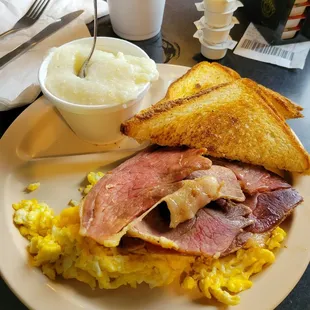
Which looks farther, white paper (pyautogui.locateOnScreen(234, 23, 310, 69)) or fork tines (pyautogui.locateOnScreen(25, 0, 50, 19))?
white paper (pyautogui.locateOnScreen(234, 23, 310, 69))

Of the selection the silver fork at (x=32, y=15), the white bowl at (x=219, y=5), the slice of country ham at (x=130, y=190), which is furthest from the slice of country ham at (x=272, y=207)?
the silver fork at (x=32, y=15)

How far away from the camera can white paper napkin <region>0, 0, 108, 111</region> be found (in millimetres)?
1696

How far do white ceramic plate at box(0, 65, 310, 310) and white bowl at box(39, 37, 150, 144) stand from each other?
0.07m

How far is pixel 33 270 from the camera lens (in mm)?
1148

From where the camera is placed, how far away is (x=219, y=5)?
186cm

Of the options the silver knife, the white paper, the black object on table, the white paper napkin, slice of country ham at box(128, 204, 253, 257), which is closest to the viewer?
slice of country ham at box(128, 204, 253, 257)

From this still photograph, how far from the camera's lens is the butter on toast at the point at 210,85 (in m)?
1.59

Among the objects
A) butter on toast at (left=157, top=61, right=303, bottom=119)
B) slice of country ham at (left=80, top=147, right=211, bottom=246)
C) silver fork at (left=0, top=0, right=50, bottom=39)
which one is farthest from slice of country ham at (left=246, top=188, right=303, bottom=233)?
silver fork at (left=0, top=0, right=50, bottom=39)

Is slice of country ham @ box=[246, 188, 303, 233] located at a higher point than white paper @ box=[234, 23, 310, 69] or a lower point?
higher

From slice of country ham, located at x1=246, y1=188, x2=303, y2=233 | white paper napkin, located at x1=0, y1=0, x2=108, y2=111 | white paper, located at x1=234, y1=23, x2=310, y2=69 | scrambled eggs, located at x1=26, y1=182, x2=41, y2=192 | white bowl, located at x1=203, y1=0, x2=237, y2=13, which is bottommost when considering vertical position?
white paper, located at x1=234, y1=23, x2=310, y2=69

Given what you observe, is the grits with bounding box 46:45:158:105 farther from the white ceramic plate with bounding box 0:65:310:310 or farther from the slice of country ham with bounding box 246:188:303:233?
the slice of country ham with bounding box 246:188:303:233

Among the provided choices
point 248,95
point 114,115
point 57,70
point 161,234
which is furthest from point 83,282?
point 248,95

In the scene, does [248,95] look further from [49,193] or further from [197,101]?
[49,193]

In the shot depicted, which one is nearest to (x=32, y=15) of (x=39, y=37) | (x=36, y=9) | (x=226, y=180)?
(x=36, y=9)
